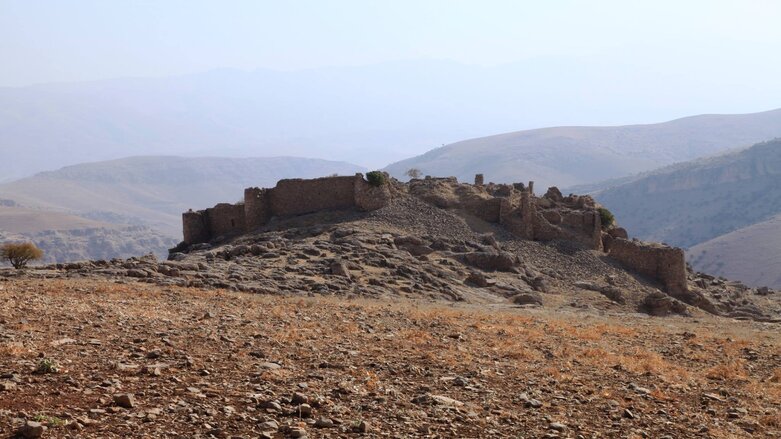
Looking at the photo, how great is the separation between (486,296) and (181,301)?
12.2 metres

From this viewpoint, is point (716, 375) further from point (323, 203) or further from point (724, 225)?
point (724, 225)

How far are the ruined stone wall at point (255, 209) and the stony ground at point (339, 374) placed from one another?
15792 mm

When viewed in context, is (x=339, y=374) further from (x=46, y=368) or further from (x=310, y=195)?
(x=310, y=195)

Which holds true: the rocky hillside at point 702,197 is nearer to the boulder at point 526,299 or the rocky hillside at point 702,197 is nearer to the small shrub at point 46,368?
the boulder at point 526,299

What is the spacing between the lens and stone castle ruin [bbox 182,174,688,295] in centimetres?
3569

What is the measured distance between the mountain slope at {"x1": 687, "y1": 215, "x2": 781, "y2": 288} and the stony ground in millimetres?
78134

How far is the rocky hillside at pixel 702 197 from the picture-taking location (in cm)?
13562

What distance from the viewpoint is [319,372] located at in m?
12.1

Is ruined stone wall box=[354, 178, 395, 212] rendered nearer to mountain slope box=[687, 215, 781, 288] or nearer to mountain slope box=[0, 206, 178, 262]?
mountain slope box=[687, 215, 781, 288]

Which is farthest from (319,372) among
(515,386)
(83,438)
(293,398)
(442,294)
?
(442,294)

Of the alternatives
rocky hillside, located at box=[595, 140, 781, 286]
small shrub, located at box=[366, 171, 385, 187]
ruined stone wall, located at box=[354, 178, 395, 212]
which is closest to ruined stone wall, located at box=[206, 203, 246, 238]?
ruined stone wall, located at box=[354, 178, 395, 212]

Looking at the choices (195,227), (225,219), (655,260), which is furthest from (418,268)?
(655,260)

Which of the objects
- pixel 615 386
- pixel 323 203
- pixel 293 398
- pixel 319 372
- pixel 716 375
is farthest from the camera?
pixel 323 203

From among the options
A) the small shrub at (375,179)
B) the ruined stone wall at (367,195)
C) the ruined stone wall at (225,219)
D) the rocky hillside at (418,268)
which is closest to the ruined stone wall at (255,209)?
the ruined stone wall at (225,219)
